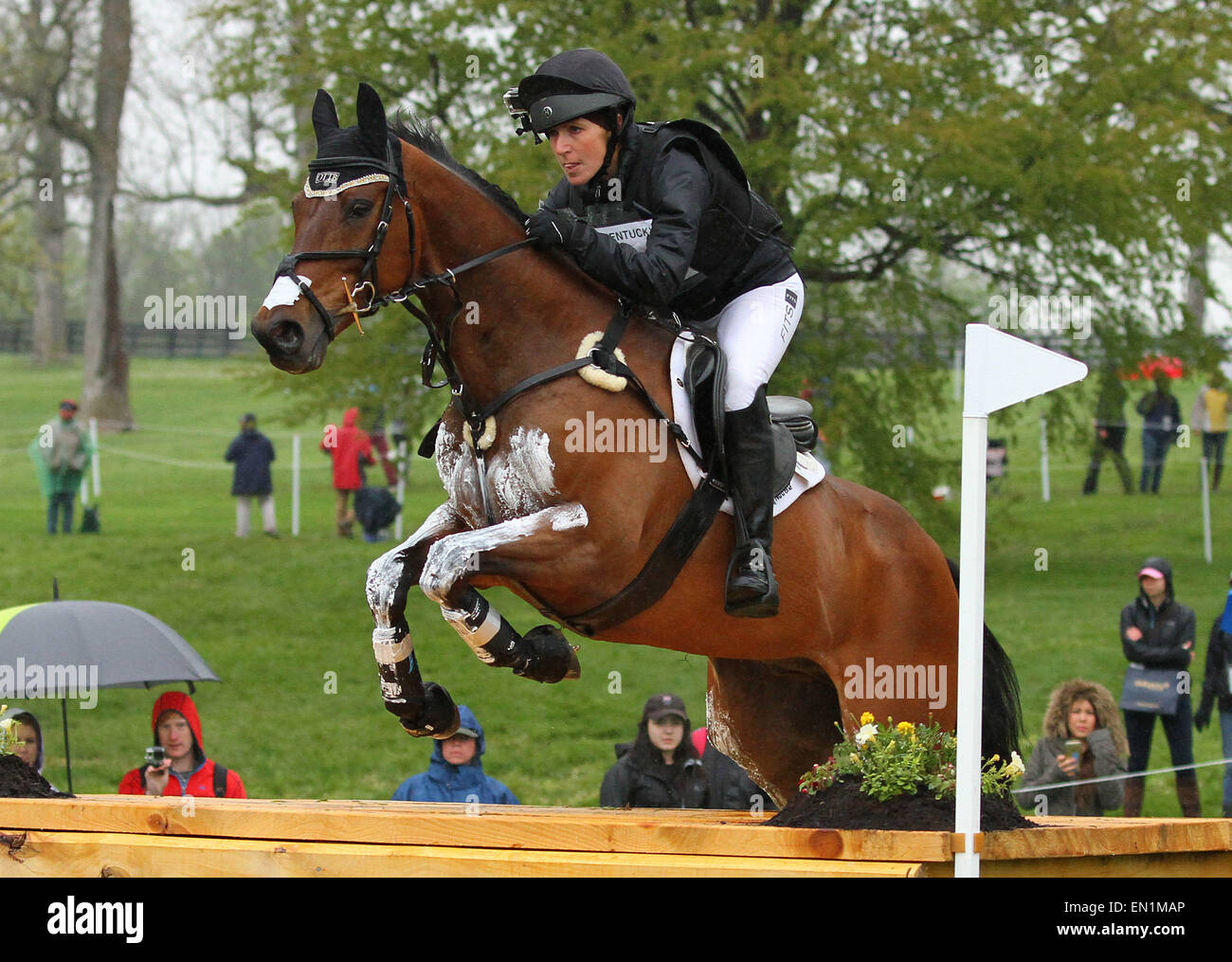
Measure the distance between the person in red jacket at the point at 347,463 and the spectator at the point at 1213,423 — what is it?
34.0 ft

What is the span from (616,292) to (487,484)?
0.75m

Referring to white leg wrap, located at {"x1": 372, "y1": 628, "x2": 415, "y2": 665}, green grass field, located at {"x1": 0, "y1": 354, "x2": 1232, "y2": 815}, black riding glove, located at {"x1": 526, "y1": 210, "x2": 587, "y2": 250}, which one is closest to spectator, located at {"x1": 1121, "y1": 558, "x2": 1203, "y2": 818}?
green grass field, located at {"x1": 0, "y1": 354, "x2": 1232, "y2": 815}

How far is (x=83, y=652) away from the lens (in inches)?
265

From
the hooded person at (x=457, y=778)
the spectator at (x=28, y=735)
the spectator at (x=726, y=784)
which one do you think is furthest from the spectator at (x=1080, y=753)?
the spectator at (x=28, y=735)

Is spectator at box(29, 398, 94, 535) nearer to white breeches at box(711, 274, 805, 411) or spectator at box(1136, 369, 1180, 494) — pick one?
white breeches at box(711, 274, 805, 411)

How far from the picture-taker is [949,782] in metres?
4.24

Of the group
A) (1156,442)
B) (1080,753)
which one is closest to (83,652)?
(1080,753)

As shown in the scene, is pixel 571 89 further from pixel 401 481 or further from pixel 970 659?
pixel 401 481

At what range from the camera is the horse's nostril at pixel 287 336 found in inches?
164

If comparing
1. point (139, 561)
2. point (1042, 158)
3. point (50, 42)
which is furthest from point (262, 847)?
point (50, 42)

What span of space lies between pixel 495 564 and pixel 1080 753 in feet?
15.0

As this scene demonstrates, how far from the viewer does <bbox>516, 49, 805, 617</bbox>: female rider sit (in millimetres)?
4594

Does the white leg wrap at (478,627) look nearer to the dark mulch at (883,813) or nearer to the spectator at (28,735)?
the dark mulch at (883,813)
